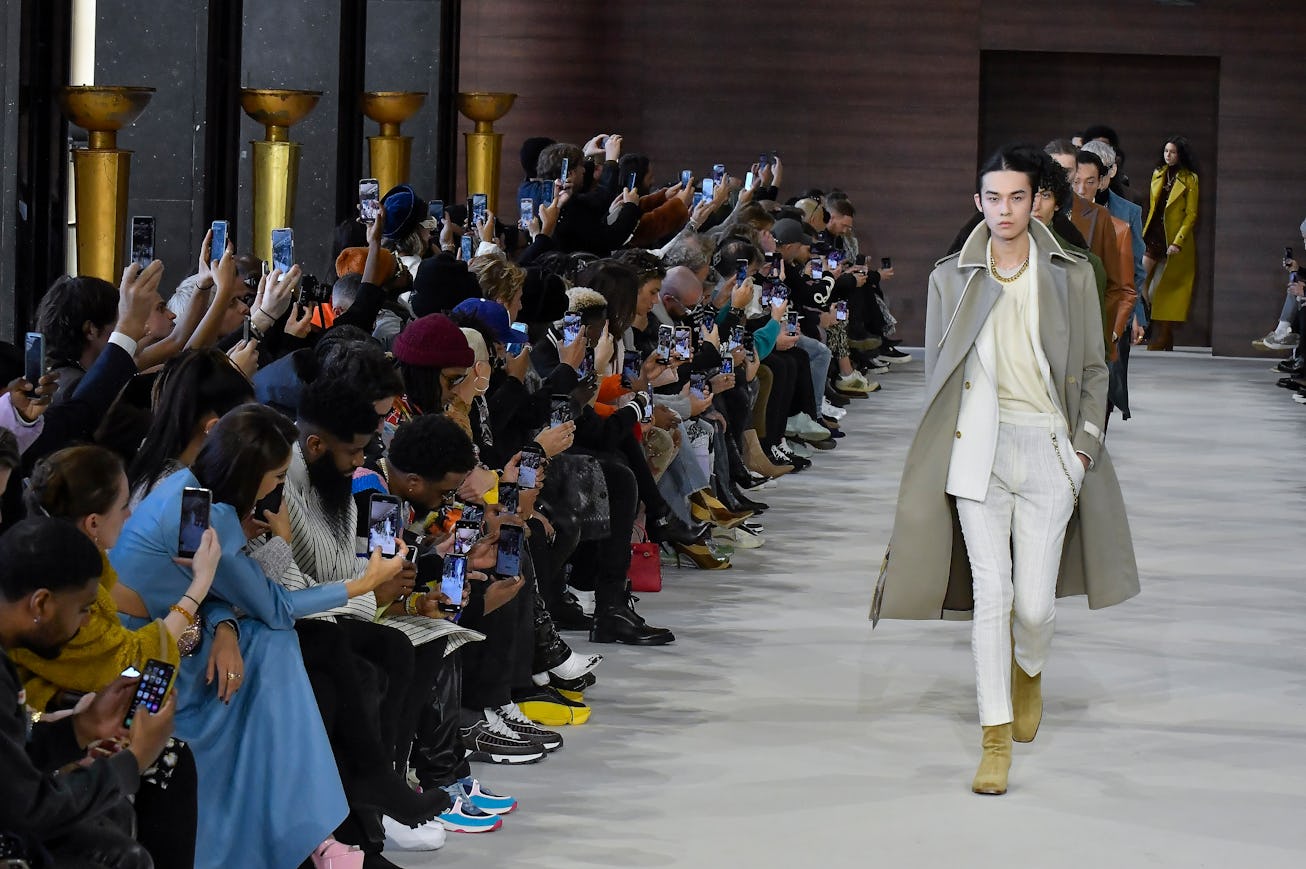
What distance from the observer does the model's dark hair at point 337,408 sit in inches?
143

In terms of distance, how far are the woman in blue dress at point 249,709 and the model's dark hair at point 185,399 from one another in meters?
0.19

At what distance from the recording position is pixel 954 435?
13.7ft

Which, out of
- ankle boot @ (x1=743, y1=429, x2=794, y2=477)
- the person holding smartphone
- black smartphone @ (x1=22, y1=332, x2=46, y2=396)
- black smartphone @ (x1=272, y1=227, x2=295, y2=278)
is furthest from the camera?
ankle boot @ (x1=743, y1=429, x2=794, y2=477)

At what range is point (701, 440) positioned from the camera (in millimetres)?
6551

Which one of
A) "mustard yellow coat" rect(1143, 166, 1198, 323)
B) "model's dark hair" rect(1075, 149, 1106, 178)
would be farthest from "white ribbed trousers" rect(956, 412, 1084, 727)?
"mustard yellow coat" rect(1143, 166, 1198, 323)

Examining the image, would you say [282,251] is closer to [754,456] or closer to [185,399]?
[185,399]

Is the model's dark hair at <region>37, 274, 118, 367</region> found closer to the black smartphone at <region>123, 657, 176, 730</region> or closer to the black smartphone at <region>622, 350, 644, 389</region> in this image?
the black smartphone at <region>123, 657, 176, 730</region>

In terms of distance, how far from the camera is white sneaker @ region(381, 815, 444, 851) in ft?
11.9

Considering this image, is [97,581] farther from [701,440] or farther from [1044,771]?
[701,440]

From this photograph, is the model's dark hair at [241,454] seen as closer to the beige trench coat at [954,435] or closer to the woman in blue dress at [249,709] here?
the woman in blue dress at [249,709]

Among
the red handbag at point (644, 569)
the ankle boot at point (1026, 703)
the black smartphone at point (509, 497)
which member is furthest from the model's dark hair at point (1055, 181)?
the red handbag at point (644, 569)

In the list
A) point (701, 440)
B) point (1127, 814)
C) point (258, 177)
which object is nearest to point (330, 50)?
point (258, 177)

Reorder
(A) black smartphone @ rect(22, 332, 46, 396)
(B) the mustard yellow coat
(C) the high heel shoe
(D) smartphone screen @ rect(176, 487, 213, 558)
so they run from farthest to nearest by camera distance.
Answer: (B) the mustard yellow coat < (C) the high heel shoe < (A) black smartphone @ rect(22, 332, 46, 396) < (D) smartphone screen @ rect(176, 487, 213, 558)

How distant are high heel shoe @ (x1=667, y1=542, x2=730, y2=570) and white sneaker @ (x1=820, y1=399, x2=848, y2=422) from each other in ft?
11.9
